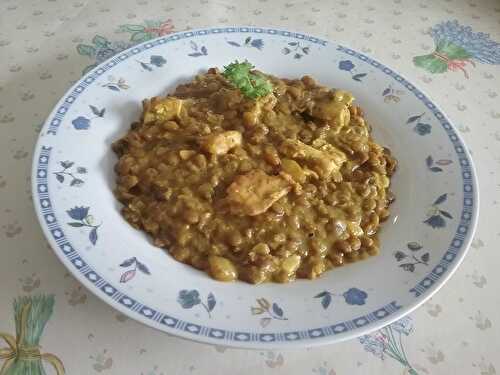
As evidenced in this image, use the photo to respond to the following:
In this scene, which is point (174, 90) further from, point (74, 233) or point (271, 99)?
point (74, 233)

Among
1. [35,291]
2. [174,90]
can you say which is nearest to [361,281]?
[35,291]

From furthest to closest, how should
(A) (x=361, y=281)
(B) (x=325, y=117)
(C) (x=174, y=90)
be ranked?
(C) (x=174, y=90) → (B) (x=325, y=117) → (A) (x=361, y=281)

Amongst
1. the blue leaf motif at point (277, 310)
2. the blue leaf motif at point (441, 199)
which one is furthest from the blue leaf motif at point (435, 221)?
the blue leaf motif at point (277, 310)

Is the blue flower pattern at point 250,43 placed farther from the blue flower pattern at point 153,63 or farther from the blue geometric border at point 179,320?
the blue geometric border at point 179,320

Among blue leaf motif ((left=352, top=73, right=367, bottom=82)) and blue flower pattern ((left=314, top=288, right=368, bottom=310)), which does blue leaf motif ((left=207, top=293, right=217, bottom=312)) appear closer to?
blue flower pattern ((left=314, top=288, right=368, bottom=310))

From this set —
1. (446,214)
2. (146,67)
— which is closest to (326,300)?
(446,214)

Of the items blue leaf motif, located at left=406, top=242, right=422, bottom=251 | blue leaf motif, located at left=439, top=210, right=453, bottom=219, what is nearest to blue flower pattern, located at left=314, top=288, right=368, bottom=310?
blue leaf motif, located at left=406, top=242, right=422, bottom=251

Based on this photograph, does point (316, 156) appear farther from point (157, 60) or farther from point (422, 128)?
point (157, 60)
